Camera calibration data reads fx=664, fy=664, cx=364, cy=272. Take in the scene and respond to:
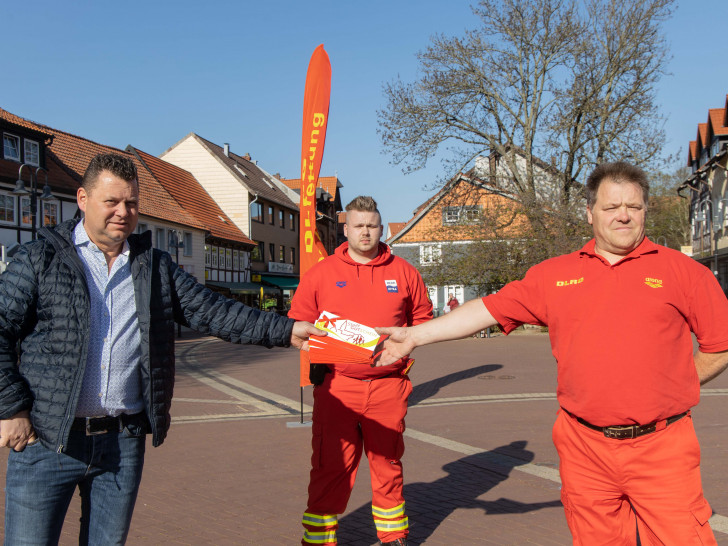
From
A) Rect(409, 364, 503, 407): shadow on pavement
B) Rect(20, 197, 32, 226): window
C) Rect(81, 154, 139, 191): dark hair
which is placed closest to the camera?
Rect(81, 154, 139, 191): dark hair

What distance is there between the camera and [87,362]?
2680 millimetres

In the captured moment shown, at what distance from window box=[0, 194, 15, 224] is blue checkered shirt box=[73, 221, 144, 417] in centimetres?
2419

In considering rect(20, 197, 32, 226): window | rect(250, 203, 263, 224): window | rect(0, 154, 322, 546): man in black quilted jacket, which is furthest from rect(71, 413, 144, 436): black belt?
rect(250, 203, 263, 224): window

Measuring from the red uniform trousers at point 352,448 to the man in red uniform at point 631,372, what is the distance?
132 cm

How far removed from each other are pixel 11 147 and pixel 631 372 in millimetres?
27401

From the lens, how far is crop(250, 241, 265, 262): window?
47.5 metres

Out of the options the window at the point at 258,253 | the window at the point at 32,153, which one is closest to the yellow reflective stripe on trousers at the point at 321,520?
the window at the point at 32,153

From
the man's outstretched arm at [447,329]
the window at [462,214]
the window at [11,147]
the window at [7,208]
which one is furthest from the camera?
the window at [462,214]

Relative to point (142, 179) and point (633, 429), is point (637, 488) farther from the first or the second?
point (142, 179)

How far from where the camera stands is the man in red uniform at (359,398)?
13.3ft

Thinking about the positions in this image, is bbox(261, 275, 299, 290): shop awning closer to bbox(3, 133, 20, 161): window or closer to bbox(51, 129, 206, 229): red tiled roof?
bbox(51, 129, 206, 229): red tiled roof

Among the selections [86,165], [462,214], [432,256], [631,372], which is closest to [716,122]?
[462,214]

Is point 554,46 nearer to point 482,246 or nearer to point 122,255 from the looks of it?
point 482,246

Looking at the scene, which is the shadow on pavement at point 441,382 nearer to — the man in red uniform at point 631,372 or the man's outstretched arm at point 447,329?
the man's outstretched arm at point 447,329
